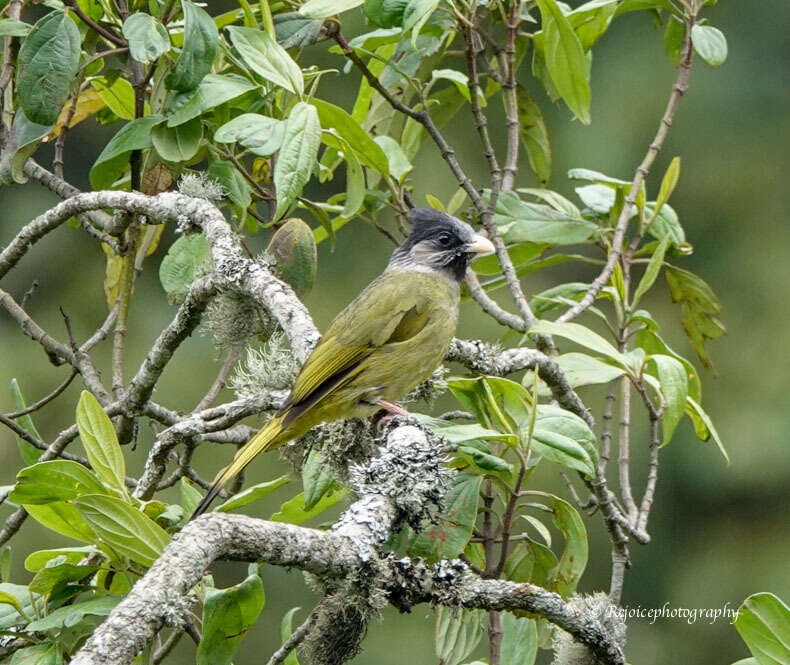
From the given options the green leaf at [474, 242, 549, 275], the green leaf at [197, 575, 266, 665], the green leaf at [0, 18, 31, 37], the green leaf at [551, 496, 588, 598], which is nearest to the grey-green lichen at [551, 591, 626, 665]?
the green leaf at [551, 496, 588, 598]

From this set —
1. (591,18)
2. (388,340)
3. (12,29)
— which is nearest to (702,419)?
(388,340)

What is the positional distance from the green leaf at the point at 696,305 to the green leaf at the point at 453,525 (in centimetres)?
151

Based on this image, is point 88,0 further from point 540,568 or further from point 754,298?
point 754,298

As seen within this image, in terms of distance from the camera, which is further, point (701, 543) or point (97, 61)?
point (701, 543)

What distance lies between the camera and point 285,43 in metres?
3.25

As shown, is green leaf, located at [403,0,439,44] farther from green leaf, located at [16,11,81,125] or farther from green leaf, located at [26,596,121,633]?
green leaf, located at [26,596,121,633]

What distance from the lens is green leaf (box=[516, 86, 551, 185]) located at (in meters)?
4.10

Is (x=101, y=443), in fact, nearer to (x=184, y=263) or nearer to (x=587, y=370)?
(x=184, y=263)

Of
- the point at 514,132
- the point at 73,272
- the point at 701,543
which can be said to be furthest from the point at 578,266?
the point at 514,132

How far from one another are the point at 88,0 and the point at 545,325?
166 centimetres

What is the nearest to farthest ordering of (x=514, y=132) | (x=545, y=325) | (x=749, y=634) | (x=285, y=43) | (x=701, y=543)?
(x=749, y=634) → (x=545, y=325) → (x=285, y=43) → (x=514, y=132) → (x=701, y=543)

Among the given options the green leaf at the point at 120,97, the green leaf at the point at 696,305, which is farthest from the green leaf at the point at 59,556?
the green leaf at the point at 696,305

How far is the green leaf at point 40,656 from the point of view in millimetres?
2254

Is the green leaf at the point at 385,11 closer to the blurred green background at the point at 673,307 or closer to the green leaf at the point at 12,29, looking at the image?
the green leaf at the point at 12,29
